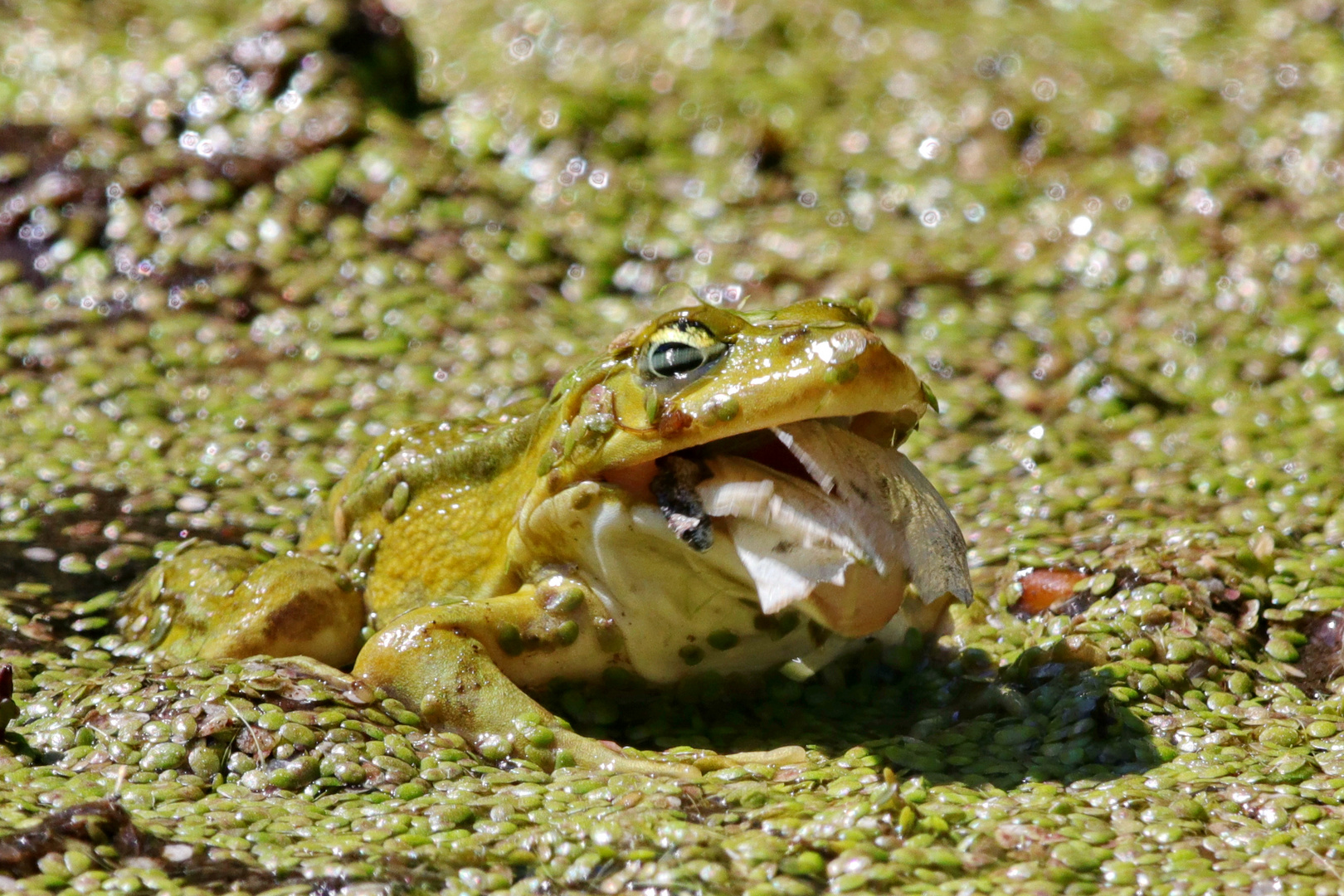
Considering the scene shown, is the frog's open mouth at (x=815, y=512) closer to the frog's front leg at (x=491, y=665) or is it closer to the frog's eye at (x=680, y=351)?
the frog's eye at (x=680, y=351)

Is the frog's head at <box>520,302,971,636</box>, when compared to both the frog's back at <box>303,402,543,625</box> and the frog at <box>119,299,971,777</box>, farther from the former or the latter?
the frog's back at <box>303,402,543,625</box>

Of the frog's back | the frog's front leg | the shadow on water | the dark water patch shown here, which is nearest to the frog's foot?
the frog's back

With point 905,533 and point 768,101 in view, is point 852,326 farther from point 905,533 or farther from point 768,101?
point 768,101

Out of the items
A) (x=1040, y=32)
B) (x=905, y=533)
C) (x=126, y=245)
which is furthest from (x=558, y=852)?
(x=1040, y=32)

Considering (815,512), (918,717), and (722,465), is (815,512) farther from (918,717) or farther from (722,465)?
(918,717)

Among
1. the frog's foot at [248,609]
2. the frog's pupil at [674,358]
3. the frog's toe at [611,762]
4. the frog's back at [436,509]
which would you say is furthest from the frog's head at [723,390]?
the frog's foot at [248,609]
